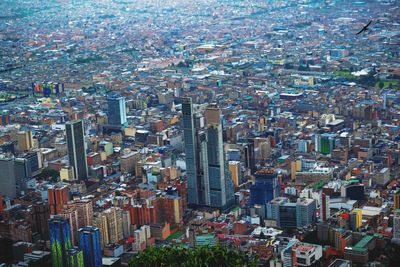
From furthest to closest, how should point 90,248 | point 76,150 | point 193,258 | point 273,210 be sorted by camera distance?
point 76,150 < point 273,210 < point 90,248 < point 193,258

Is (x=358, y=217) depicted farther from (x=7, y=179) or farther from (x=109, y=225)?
(x=7, y=179)

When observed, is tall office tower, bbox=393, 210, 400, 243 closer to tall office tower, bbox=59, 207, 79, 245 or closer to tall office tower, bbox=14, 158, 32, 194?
tall office tower, bbox=59, 207, 79, 245

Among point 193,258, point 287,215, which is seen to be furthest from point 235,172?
point 193,258

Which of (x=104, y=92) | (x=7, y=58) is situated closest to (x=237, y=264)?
(x=104, y=92)

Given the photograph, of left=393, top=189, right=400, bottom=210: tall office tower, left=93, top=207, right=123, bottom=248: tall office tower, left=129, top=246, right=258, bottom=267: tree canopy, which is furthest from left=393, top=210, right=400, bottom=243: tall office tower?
left=129, top=246, right=258, bottom=267: tree canopy

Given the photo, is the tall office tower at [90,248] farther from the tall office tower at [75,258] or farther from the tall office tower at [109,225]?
the tall office tower at [109,225]
